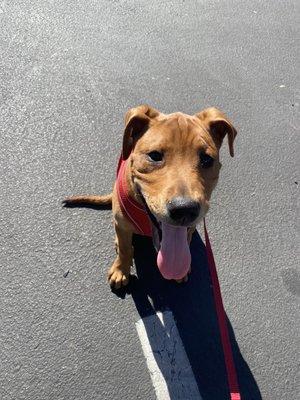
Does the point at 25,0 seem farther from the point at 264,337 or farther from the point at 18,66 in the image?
the point at 264,337

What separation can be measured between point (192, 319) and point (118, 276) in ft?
2.42

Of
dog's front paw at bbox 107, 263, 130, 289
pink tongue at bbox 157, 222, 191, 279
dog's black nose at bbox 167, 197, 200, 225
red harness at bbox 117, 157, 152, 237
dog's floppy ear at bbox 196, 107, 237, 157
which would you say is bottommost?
dog's front paw at bbox 107, 263, 130, 289

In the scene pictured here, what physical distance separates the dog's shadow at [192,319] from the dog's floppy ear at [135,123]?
1.09m

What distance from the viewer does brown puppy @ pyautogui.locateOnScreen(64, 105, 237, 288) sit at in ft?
9.86

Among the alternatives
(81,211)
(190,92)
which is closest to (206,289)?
(81,211)

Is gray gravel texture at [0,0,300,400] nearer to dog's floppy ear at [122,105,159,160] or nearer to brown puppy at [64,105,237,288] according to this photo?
brown puppy at [64,105,237,288]

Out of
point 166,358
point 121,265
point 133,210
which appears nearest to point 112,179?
point 121,265

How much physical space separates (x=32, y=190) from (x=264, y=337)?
252 cm

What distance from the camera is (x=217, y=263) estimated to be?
172 inches

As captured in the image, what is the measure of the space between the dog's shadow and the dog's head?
3.62 feet

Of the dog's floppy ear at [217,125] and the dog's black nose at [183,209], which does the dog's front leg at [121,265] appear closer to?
the dog's black nose at [183,209]

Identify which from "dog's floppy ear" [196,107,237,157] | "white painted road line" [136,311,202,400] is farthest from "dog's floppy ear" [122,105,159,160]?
"white painted road line" [136,311,202,400]

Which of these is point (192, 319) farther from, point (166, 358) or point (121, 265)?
point (121, 265)

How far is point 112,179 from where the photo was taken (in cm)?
465
